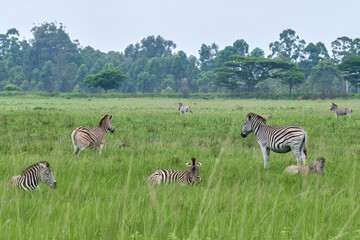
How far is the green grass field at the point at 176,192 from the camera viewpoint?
3.38m

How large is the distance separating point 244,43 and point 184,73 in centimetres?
2790

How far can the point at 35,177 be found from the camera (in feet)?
21.6

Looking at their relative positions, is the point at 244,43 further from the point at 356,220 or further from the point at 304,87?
the point at 356,220

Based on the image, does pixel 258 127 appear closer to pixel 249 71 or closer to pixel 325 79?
pixel 249 71

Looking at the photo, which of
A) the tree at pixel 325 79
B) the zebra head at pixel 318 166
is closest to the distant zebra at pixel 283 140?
the zebra head at pixel 318 166

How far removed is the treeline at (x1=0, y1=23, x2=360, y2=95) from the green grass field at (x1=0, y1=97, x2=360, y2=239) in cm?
7777

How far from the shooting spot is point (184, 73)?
129m

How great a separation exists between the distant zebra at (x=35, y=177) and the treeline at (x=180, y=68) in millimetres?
86374

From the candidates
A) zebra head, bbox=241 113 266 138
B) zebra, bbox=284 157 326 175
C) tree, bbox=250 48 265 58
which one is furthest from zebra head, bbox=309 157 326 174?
tree, bbox=250 48 265 58

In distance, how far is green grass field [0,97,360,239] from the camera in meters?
3.38

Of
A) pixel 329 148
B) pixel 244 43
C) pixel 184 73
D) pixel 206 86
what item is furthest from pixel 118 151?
pixel 244 43

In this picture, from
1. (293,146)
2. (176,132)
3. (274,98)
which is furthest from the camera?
(274,98)

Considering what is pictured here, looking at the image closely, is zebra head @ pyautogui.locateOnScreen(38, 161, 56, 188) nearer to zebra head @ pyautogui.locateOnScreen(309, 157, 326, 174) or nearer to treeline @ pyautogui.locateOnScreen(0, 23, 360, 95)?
zebra head @ pyautogui.locateOnScreen(309, 157, 326, 174)

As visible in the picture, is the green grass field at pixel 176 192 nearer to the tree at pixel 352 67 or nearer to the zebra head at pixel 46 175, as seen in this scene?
the zebra head at pixel 46 175
